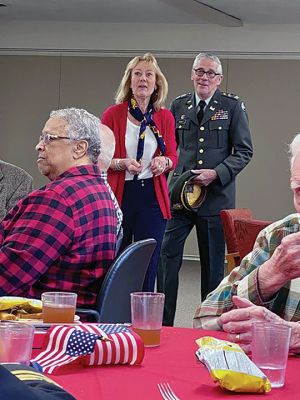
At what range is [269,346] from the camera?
1556 mm

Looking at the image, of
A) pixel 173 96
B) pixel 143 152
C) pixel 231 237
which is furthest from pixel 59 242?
pixel 173 96

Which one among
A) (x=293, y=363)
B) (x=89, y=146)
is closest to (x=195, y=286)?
(x=89, y=146)

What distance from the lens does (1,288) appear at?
112 inches

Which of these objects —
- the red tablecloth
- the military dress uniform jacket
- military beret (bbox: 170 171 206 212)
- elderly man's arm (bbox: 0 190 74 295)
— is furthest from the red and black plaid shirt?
the military dress uniform jacket

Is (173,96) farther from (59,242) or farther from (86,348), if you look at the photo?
(86,348)

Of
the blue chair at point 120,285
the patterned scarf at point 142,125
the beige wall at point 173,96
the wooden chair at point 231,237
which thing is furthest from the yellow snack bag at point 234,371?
the beige wall at point 173,96

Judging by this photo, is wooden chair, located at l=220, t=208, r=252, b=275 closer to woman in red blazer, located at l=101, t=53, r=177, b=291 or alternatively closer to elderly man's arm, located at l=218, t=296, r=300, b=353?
woman in red blazer, located at l=101, t=53, r=177, b=291

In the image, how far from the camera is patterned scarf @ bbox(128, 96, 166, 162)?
204 inches

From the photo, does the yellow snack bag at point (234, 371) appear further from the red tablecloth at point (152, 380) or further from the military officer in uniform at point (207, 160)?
the military officer in uniform at point (207, 160)

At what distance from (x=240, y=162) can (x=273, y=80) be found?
189 inches

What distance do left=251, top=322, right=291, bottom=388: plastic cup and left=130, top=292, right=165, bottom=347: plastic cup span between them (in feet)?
1.01

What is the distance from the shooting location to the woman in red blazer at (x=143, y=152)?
199 inches

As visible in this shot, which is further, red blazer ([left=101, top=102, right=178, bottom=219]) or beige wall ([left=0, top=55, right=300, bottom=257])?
beige wall ([left=0, top=55, right=300, bottom=257])

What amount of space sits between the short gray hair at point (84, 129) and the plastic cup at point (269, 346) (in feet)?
→ 5.71
